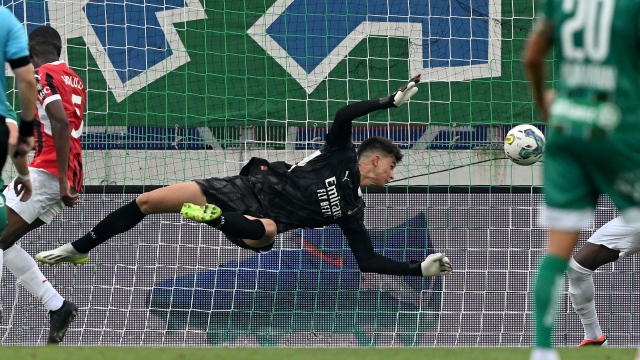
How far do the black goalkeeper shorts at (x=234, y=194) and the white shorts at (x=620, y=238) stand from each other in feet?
8.61

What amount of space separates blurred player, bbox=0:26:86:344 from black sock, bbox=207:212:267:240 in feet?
3.54

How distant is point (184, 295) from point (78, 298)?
0.98 m

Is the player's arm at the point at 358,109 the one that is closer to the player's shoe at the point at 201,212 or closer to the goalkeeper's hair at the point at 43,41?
the player's shoe at the point at 201,212

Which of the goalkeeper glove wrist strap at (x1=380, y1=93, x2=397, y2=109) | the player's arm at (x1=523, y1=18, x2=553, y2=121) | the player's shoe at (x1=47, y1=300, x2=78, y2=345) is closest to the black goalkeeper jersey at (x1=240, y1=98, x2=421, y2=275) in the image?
the goalkeeper glove wrist strap at (x1=380, y1=93, x2=397, y2=109)

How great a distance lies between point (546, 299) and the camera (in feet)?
12.4

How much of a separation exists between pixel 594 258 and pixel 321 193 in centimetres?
214

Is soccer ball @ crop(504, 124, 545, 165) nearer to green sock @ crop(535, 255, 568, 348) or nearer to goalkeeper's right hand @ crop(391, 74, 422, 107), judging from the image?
goalkeeper's right hand @ crop(391, 74, 422, 107)

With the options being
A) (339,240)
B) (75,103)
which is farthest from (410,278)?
(75,103)

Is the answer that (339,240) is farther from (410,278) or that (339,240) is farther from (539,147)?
(539,147)

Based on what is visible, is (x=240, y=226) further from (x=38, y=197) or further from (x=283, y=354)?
(x=283, y=354)

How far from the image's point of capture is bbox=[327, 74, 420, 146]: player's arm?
7.21 metres

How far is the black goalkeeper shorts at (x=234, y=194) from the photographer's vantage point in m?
7.79

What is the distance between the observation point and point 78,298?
937cm

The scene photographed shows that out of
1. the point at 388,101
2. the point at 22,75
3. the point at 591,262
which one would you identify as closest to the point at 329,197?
the point at 388,101
